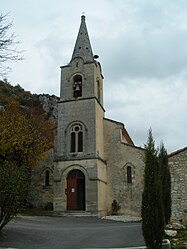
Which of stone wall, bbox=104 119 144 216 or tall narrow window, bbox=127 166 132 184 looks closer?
stone wall, bbox=104 119 144 216

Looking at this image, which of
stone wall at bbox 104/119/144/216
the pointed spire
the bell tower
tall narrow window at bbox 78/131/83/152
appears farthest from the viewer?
the pointed spire

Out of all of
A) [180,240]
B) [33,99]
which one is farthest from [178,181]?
[33,99]

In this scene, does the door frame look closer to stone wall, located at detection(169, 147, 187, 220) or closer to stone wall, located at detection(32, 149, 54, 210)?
stone wall, located at detection(32, 149, 54, 210)

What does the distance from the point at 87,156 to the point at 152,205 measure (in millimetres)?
17659

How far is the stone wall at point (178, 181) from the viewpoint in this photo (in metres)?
19.6

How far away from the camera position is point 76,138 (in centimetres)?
2784

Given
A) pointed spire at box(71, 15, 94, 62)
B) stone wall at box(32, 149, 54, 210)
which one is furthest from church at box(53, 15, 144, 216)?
stone wall at box(32, 149, 54, 210)

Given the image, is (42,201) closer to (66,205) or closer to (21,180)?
(66,205)

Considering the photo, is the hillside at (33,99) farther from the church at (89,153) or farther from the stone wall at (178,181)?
the stone wall at (178,181)

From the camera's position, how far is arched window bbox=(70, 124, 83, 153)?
27500 mm

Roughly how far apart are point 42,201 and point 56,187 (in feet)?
11.1

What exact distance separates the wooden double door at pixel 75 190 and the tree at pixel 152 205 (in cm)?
1752

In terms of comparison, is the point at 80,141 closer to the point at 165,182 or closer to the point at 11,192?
the point at 165,182

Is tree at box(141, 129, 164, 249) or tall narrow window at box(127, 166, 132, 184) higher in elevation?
tall narrow window at box(127, 166, 132, 184)
